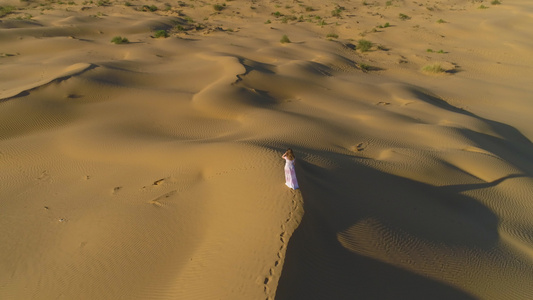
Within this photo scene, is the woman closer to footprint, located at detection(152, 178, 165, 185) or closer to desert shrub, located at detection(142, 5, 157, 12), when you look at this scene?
footprint, located at detection(152, 178, 165, 185)

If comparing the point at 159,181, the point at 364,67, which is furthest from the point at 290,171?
the point at 364,67

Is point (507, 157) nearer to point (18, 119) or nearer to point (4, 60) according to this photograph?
point (18, 119)

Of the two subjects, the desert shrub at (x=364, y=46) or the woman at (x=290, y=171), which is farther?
the desert shrub at (x=364, y=46)

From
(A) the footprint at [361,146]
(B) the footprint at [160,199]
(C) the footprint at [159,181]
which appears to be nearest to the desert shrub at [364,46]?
(A) the footprint at [361,146]

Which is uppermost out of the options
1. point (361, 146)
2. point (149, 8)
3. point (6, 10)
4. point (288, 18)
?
point (361, 146)

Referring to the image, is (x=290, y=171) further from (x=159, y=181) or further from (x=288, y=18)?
(x=288, y=18)

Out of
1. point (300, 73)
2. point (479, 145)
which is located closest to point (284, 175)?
point (479, 145)

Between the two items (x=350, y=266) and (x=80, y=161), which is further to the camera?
(x=80, y=161)

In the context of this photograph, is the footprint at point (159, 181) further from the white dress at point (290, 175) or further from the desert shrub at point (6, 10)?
the desert shrub at point (6, 10)
